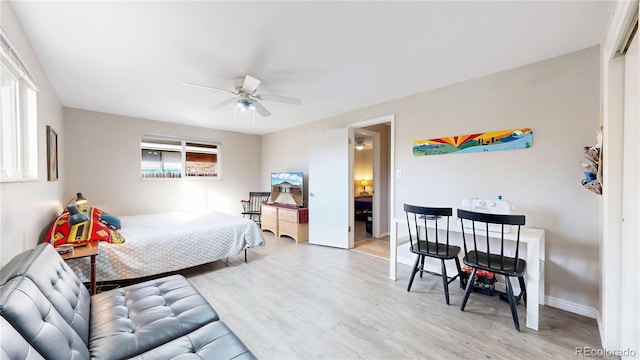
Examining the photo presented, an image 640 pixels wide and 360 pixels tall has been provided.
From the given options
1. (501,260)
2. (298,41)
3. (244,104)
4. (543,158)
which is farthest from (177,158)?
(543,158)

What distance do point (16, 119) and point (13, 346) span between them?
2.03 meters

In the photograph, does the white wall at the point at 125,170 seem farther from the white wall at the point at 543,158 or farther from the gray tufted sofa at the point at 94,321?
the white wall at the point at 543,158

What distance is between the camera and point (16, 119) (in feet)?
6.23

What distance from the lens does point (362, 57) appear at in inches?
90.7

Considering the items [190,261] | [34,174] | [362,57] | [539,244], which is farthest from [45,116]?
[539,244]

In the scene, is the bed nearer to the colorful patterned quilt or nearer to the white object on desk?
the colorful patterned quilt

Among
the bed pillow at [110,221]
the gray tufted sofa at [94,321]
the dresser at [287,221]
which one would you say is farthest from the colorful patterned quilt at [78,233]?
the dresser at [287,221]

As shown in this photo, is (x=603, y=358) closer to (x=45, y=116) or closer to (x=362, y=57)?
(x=362, y=57)

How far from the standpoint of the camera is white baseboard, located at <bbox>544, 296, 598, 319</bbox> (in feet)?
6.95

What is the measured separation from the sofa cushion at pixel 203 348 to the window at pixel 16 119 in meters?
1.39

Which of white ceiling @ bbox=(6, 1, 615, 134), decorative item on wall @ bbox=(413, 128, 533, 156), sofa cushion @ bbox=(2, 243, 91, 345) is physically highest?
white ceiling @ bbox=(6, 1, 615, 134)

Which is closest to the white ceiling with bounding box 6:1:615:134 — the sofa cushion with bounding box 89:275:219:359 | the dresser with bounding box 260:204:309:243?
the sofa cushion with bounding box 89:275:219:359

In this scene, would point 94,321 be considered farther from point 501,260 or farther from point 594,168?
point 594,168

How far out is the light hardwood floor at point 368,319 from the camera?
5.72 feet
